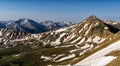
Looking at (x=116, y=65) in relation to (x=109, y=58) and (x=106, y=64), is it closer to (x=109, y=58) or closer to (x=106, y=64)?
A: (x=106, y=64)

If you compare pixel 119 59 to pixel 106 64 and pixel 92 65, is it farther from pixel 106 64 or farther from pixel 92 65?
pixel 92 65

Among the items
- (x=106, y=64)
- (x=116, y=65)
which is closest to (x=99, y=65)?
(x=106, y=64)

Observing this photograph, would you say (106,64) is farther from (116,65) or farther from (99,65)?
(116,65)

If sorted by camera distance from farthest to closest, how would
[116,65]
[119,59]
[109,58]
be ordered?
[109,58] → [119,59] → [116,65]

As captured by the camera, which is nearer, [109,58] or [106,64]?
[106,64]

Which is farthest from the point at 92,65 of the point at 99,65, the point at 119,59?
the point at 119,59

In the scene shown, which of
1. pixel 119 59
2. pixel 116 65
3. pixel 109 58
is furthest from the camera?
pixel 109 58

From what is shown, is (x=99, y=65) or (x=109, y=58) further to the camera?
(x=109, y=58)

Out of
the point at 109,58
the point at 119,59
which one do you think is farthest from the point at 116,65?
the point at 109,58
